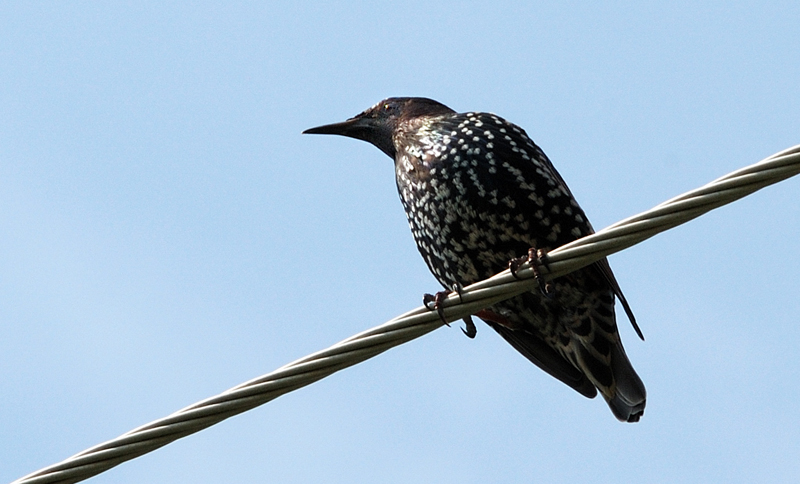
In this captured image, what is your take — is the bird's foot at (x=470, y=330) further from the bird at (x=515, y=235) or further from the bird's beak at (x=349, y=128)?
the bird's beak at (x=349, y=128)

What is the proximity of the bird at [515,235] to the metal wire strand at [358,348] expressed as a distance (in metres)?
1.82

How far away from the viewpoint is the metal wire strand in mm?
3951

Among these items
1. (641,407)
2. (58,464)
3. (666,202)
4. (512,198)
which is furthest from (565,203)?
(58,464)

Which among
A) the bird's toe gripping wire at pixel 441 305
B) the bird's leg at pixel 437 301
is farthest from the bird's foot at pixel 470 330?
the bird's leg at pixel 437 301

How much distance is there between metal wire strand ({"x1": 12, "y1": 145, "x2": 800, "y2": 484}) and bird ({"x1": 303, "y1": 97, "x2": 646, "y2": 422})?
1823mm

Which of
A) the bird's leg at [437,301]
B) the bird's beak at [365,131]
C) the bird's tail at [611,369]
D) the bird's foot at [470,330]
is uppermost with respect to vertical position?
the bird's beak at [365,131]

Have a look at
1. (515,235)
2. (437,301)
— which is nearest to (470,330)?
(515,235)

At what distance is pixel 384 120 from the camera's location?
7.88 metres

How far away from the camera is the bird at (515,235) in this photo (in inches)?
254

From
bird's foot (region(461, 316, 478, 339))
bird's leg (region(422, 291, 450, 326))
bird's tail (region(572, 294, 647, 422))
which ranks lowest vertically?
bird's tail (region(572, 294, 647, 422))

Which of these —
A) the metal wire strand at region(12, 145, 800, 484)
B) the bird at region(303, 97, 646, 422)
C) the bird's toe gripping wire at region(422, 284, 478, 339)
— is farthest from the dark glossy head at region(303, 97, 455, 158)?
the metal wire strand at region(12, 145, 800, 484)

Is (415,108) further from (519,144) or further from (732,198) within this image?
(732,198)

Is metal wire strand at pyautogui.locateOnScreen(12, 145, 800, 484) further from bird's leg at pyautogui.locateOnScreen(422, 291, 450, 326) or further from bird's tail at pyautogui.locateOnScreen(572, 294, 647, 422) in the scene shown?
bird's tail at pyautogui.locateOnScreen(572, 294, 647, 422)

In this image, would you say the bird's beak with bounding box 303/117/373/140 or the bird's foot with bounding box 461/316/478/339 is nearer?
the bird's foot with bounding box 461/316/478/339
